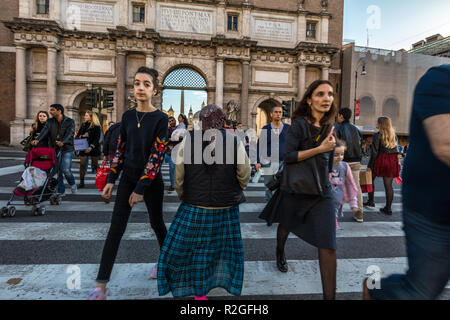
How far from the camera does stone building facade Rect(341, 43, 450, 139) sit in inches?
1031

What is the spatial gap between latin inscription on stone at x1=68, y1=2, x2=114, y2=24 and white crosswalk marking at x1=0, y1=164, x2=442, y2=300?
2104cm

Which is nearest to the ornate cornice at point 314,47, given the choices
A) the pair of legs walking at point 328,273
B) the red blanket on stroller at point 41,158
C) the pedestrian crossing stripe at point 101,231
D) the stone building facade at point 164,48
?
the stone building facade at point 164,48

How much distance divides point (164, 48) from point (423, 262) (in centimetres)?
2330

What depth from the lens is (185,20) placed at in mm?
21750

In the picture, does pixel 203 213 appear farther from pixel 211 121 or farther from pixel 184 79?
pixel 184 79

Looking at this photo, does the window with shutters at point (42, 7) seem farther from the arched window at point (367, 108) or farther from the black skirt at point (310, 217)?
the arched window at point (367, 108)

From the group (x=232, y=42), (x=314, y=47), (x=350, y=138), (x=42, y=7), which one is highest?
(x=42, y=7)

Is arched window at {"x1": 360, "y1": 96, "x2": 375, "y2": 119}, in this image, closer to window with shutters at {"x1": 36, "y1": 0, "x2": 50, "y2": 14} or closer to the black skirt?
the black skirt

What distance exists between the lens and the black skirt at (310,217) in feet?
6.40

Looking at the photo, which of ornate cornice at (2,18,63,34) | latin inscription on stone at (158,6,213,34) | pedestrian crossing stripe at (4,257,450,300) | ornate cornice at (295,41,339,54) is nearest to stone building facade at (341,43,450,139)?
ornate cornice at (295,41,339,54)

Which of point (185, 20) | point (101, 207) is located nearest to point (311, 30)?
point (185, 20)

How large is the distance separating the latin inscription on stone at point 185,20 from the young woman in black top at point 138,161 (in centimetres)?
2203

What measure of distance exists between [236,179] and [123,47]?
2211 centimetres
